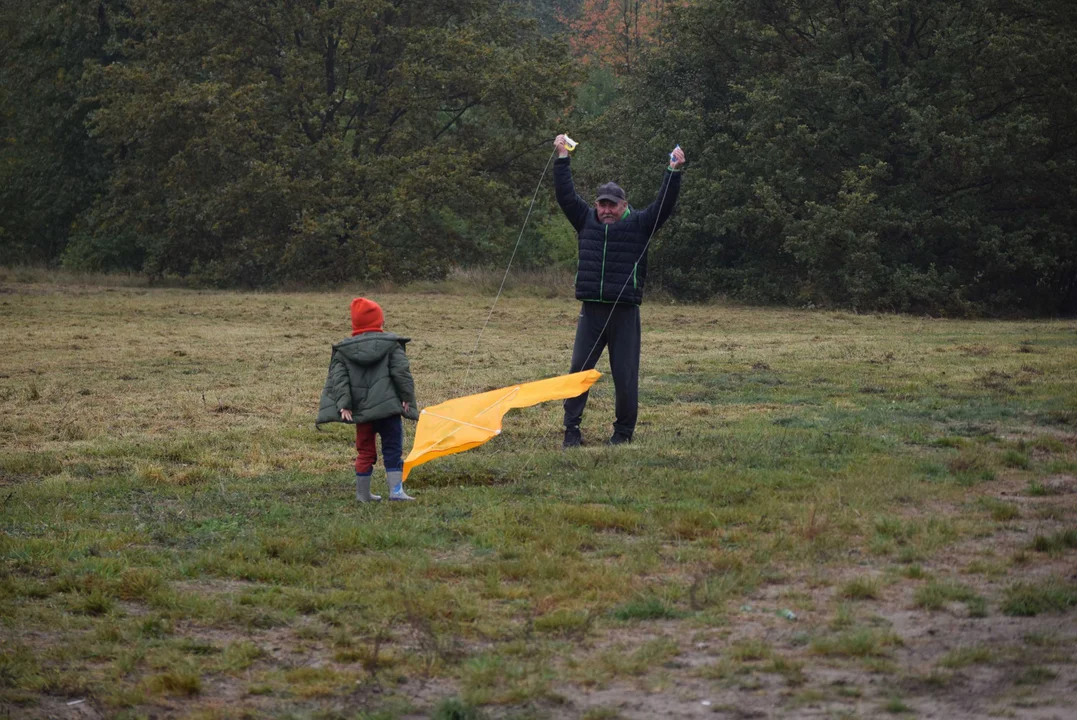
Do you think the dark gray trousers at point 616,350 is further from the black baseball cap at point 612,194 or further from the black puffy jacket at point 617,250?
the black baseball cap at point 612,194

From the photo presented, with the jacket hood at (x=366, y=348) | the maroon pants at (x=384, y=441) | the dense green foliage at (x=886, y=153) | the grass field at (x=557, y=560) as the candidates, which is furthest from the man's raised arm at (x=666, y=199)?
the dense green foliage at (x=886, y=153)

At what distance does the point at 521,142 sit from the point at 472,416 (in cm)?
2991

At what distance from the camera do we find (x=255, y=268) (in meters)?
38.7

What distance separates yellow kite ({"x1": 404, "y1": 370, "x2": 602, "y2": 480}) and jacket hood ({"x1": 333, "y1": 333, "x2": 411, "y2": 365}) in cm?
87

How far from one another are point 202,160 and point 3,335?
16.8 meters

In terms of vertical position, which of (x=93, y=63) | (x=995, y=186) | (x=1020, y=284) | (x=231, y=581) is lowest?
(x=231, y=581)

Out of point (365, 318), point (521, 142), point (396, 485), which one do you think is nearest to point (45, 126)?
point (521, 142)

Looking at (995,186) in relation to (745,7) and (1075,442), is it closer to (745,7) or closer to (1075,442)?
(745,7)

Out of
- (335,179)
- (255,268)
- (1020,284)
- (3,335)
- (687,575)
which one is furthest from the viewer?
(255,268)

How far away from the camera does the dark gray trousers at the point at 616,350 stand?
34.4 ft

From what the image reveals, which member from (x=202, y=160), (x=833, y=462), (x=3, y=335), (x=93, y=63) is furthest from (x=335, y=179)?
(x=833, y=462)

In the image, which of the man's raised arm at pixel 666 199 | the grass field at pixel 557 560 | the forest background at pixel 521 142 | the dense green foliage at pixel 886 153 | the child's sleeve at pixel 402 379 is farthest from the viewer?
the forest background at pixel 521 142

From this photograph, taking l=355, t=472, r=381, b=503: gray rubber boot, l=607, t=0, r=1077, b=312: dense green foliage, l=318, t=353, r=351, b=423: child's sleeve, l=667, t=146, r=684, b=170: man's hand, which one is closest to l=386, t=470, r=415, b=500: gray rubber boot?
l=355, t=472, r=381, b=503: gray rubber boot

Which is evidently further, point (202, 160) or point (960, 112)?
point (202, 160)
